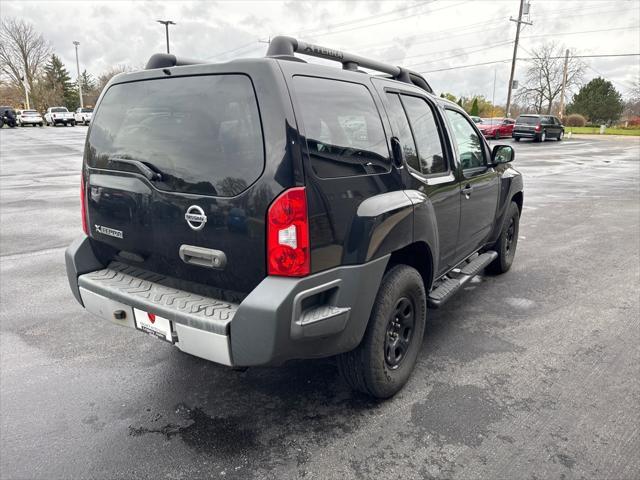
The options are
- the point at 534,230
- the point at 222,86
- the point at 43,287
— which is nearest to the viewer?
the point at 222,86

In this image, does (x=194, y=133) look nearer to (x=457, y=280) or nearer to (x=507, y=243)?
(x=457, y=280)

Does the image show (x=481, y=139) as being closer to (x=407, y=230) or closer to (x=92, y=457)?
(x=407, y=230)

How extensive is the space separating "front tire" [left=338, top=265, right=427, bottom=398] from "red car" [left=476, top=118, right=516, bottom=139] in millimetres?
29818

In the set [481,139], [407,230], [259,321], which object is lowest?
[259,321]

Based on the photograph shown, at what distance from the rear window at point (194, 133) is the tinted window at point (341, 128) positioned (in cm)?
27

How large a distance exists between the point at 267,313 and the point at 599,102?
68087mm

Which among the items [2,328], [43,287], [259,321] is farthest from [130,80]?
[43,287]

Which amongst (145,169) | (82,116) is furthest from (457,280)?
(82,116)

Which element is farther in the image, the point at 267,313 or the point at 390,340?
the point at 390,340

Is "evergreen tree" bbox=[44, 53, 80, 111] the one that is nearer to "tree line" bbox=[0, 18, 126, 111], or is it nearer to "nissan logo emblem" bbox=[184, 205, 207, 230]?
"tree line" bbox=[0, 18, 126, 111]

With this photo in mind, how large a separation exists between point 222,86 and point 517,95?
74196 millimetres

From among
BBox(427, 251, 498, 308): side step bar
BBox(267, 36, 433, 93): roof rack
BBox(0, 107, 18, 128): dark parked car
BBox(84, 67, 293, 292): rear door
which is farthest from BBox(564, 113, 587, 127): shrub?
BBox(84, 67, 293, 292): rear door

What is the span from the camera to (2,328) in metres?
3.96

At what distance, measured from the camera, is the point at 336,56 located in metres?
3.30
